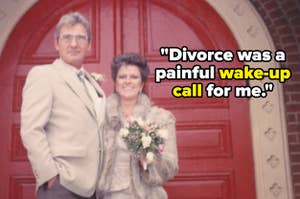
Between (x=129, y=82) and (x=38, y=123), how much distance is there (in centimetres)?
73

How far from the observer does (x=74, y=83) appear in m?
2.55

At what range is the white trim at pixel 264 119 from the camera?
3781mm

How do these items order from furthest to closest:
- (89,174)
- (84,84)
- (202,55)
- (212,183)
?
1. (202,55)
2. (212,183)
3. (84,84)
4. (89,174)

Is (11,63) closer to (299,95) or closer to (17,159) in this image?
(17,159)

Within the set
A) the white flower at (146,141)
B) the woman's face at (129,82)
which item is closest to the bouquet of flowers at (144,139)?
the white flower at (146,141)

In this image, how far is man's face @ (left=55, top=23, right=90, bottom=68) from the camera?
8.54 ft

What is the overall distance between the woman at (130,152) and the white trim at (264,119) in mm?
1348

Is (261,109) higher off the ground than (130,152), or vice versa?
Result: (261,109)

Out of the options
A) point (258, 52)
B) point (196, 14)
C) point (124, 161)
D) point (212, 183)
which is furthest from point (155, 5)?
point (124, 161)

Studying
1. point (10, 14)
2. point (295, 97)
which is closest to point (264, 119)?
point (295, 97)

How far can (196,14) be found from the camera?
426 centimetres

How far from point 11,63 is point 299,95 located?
103 inches

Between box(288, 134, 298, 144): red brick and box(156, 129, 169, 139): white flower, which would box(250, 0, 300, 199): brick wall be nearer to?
box(288, 134, 298, 144): red brick

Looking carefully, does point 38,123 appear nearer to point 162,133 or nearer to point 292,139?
point 162,133
